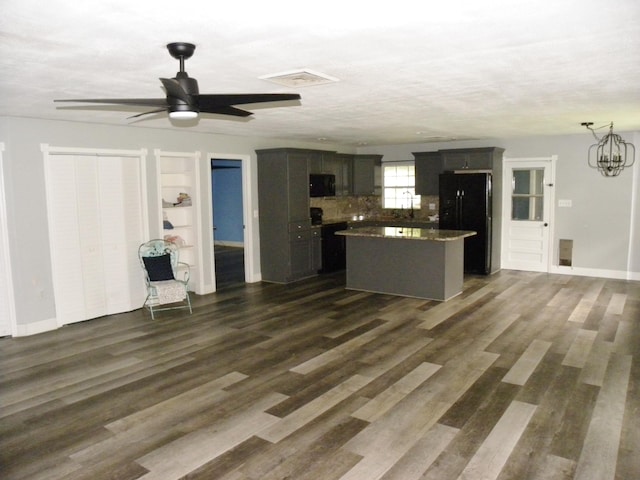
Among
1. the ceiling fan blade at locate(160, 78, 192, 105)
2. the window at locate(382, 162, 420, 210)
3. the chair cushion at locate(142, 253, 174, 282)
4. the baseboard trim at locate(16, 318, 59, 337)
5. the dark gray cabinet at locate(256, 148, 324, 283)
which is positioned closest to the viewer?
the ceiling fan blade at locate(160, 78, 192, 105)

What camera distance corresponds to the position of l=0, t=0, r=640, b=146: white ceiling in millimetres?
2348

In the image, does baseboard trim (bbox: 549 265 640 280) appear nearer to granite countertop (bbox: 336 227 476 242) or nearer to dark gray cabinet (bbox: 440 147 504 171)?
dark gray cabinet (bbox: 440 147 504 171)

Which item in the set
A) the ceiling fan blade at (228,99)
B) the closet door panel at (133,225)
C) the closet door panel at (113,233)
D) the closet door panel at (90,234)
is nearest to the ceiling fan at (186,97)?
the ceiling fan blade at (228,99)

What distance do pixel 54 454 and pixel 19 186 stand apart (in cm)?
343

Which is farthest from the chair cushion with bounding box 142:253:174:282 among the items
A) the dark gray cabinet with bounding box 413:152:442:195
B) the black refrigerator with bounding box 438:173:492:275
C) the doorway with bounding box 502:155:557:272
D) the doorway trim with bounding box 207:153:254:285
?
the doorway with bounding box 502:155:557:272

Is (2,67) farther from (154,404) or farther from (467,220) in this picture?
(467,220)

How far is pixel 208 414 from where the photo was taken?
11.7 ft

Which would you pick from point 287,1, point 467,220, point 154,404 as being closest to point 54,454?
point 154,404

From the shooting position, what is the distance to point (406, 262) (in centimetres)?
698

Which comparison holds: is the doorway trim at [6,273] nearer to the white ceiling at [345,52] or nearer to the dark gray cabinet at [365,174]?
the white ceiling at [345,52]

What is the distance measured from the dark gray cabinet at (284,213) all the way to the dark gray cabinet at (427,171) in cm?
238

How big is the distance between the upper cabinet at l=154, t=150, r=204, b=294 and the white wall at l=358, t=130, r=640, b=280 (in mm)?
5746

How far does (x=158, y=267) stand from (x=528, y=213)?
646 cm

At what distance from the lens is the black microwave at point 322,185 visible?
28.4 feet
